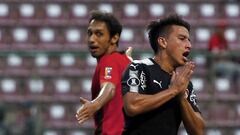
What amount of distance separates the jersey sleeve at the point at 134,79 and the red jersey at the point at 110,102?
2.99ft

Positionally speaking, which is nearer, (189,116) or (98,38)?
(189,116)

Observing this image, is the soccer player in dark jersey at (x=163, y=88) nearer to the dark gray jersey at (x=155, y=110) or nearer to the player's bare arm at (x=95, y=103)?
the dark gray jersey at (x=155, y=110)

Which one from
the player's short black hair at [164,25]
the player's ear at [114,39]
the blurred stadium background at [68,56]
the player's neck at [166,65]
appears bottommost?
the blurred stadium background at [68,56]

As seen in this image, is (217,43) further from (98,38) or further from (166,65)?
(166,65)

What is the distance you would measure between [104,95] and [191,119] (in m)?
0.86

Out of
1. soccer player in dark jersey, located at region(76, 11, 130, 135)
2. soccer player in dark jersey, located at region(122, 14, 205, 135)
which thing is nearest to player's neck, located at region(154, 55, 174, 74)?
soccer player in dark jersey, located at region(122, 14, 205, 135)

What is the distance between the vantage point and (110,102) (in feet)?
17.2

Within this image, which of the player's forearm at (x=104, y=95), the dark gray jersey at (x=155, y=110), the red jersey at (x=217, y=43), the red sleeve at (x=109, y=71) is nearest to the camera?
the dark gray jersey at (x=155, y=110)

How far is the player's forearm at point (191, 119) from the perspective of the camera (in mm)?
4234

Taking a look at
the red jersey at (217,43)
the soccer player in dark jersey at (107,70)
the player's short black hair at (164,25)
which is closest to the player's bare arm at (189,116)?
the player's short black hair at (164,25)

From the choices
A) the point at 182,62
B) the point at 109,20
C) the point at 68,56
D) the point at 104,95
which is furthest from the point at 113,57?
the point at 68,56

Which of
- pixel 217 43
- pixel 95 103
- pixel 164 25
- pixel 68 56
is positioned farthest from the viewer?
pixel 217 43

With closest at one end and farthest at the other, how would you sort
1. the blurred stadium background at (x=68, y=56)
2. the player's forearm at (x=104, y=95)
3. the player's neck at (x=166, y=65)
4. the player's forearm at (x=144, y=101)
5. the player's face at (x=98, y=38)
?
the player's forearm at (x=144, y=101) → the player's neck at (x=166, y=65) → the player's forearm at (x=104, y=95) → the player's face at (x=98, y=38) → the blurred stadium background at (x=68, y=56)

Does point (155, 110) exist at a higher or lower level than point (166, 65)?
lower
